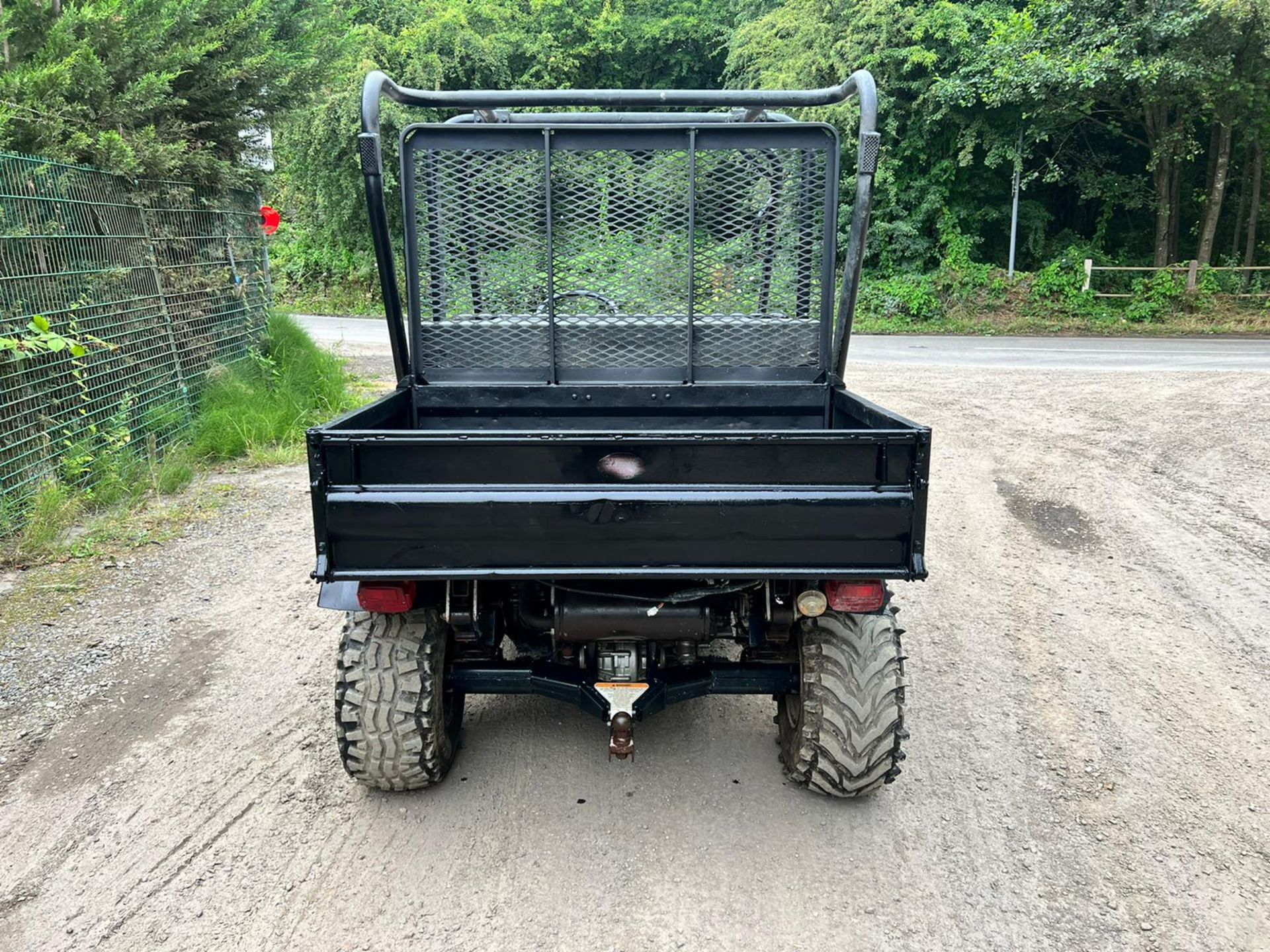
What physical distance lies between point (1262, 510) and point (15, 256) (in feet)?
27.7

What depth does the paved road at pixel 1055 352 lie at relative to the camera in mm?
13984

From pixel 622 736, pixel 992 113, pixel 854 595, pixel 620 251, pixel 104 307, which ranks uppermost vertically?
pixel 992 113

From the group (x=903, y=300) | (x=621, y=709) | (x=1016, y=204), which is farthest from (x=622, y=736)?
(x=1016, y=204)

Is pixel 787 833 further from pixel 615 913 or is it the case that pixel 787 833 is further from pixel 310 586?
pixel 310 586

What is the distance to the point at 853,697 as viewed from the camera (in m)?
3.12

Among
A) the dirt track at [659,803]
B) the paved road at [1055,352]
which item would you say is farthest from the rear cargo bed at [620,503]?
the paved road at [1055,352]

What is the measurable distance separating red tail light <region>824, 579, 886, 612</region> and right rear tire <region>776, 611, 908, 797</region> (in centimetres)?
12

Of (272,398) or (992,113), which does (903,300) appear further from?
(272,398)

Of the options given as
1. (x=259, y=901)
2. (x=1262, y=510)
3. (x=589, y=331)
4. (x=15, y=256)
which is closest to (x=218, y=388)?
(x=15, y=256)

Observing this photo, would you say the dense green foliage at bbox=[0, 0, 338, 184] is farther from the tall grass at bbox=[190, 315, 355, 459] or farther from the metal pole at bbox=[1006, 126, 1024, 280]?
the metal pole at bbox=[1006, 126, 1024, 280]

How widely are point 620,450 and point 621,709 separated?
914 mm

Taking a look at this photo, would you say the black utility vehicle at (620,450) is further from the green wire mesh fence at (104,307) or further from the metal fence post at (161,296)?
the metal fence post at (161,296)

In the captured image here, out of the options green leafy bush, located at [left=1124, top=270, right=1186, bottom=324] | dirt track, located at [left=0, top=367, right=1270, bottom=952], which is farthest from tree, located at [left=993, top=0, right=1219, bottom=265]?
dirt track, located at [left=0, top=367, right=1270, bottom=952]

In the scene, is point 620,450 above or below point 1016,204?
below
